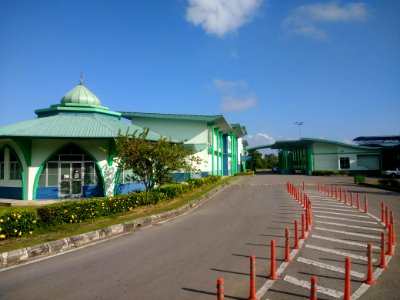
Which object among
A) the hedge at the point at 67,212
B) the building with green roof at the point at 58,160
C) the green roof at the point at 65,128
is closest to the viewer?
the hedge at the point at 67,212

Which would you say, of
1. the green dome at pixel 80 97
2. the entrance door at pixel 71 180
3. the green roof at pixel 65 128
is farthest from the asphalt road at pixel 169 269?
the green dome at pixel 80 97

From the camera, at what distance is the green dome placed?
85.3ft

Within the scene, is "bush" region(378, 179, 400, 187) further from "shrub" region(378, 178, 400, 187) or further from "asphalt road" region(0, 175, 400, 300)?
"asphalt road" region(0, 175, 400, 300)

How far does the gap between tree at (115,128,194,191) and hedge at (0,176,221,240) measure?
1217 millimetres

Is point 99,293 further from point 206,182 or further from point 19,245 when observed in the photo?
point 206,182

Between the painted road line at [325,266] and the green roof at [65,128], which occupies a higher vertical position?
the green roof at [65,128]

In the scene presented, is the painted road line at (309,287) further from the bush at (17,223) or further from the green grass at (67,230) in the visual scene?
the bush at (17,223)

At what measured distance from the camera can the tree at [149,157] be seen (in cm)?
1750

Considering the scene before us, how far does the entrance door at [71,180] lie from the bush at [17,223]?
11.1 meters

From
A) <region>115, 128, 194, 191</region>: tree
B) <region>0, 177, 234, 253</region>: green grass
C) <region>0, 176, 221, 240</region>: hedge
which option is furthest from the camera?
<region>115, 128, 194, 191</region>: tree

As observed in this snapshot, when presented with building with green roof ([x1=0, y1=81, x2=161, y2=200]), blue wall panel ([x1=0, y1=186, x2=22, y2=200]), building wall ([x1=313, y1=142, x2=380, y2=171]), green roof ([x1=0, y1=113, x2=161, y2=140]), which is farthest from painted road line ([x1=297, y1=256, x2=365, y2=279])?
building wall ([x1=313, y1=142, x2=380, y2=171])

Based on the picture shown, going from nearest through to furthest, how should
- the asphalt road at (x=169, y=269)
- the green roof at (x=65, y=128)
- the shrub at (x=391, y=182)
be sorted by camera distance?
the asphalt road at (x=169, y=269) → the green roof at (x=65, y=128) → the shrub at (x=391, y=182)

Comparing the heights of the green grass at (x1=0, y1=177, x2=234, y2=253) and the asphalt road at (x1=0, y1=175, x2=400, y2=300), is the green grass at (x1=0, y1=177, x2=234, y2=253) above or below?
above

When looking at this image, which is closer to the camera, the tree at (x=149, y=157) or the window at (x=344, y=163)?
the tree at (x=149, y=157)
